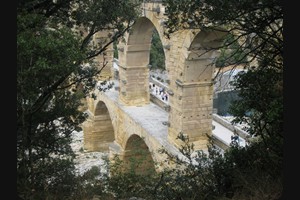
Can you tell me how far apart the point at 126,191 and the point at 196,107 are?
5.82 metres

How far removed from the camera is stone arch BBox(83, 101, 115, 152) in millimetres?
22781

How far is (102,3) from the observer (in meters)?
8.52

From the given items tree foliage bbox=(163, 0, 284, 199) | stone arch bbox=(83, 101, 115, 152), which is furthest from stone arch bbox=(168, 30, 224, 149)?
stone arch bbox=(83, 101, 115, 152)

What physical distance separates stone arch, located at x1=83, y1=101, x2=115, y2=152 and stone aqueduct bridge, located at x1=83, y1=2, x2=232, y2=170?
1834 mm

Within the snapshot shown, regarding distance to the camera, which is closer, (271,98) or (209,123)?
(271,98)

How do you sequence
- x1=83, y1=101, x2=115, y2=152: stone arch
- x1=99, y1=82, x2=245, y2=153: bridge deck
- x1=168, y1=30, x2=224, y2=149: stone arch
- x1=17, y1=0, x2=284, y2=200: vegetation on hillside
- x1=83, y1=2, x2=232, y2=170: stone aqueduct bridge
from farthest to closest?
x1=83, y1=101, x2=115, y2=152: stone arch, x1=99, y1=82, x2=245, y2=153: bridge deck, x1=83, y1=2, x2=232, y2=170: stone aqueduct bridge, x1=168, y1=30, x2=224, y2=149: stone arch, x1=17, y1=0, x2=284, y2=200: vegetation on hillside

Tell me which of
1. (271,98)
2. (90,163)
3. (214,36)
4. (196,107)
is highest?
(214,36)

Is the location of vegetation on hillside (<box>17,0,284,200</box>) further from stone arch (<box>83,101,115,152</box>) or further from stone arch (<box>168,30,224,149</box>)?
stone arch (<box>83,101,115,152</box>)

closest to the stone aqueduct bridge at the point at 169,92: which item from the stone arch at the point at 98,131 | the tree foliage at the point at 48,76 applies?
the stone arch at the point at 98,131

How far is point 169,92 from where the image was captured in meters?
13.8

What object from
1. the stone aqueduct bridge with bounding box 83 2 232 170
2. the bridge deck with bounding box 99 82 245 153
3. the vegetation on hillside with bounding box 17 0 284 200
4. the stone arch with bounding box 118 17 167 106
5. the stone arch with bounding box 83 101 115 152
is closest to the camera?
the vegetation on hillside with bounding box 17 0 284 200

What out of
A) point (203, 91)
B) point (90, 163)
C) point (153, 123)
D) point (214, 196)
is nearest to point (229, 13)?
point (214, 196)

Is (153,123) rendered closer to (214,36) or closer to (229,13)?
(214,36)

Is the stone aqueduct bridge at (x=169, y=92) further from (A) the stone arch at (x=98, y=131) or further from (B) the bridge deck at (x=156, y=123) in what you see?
(A) the stone arch at (x=98, y=131)
